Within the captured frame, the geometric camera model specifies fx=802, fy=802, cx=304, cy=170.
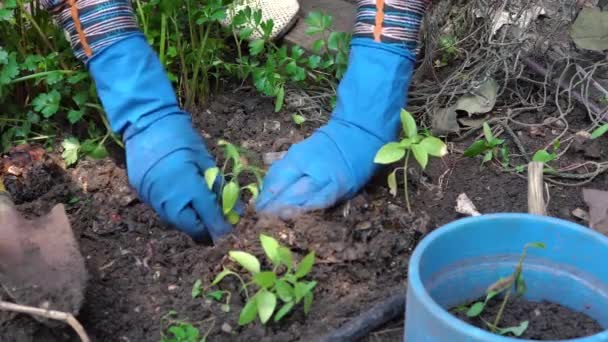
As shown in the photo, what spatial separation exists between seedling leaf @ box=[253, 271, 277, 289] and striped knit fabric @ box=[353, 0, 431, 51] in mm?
662

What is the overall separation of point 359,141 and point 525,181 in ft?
1.28

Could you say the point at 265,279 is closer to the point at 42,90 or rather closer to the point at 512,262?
the point at 512,262

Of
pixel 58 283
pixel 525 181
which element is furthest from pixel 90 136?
pixel 525 181

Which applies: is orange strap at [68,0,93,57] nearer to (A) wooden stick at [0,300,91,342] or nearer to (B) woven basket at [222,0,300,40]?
(B) woven basket at [222,0,300,40]

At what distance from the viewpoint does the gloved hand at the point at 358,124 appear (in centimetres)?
149

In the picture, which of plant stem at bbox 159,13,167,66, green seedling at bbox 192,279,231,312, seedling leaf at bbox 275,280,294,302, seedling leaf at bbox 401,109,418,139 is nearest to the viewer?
seedling leaf at bbox 275,280,294,302

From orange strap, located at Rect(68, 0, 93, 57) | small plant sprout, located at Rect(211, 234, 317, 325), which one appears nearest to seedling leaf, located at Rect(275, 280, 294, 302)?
small plant sprout, located at Rect(211, 234, 317, 325)

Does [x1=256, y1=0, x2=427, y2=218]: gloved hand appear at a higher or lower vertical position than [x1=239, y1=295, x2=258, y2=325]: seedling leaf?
higher

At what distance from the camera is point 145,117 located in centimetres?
162

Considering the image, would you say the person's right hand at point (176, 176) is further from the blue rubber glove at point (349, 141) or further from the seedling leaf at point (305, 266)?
the seedling leaf at point (305, 266)

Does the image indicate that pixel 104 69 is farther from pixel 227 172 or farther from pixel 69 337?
pixel 69 337

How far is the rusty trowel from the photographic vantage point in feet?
4.07

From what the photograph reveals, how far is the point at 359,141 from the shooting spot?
159 cm

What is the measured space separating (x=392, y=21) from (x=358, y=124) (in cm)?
23
